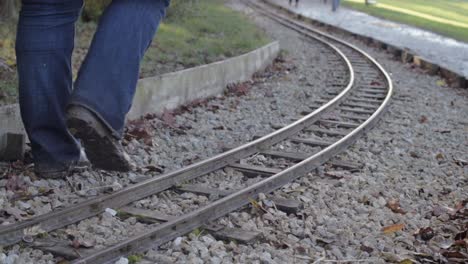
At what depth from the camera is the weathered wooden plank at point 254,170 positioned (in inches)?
231

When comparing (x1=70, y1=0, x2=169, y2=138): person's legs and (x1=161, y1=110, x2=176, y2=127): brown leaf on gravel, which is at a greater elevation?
(x1=70, y1=0, x2=169, y2=138): person's legs

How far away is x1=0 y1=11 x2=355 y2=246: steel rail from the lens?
154 inches

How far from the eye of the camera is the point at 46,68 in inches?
179

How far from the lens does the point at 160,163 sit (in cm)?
606

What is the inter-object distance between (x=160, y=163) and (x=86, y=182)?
110cm

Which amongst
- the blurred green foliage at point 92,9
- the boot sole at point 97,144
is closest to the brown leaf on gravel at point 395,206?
the boot sole at point 97,144

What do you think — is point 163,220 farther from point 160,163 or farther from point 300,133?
point 300,133

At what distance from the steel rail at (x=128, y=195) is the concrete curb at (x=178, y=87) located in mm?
1393

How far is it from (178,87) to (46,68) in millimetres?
4368

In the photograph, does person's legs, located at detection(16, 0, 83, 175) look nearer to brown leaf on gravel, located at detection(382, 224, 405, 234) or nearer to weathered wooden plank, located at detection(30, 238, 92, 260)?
weathered wooden plank, located at detection(30, 238, 92, 260)

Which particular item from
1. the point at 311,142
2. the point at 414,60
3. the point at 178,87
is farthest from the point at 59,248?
the point at 414,60

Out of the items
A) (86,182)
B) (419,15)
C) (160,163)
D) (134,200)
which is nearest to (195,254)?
(134,200)

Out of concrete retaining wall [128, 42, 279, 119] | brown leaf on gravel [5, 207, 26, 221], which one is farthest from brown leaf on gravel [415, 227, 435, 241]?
concrete retaining wall [128, 42, 279, 119]

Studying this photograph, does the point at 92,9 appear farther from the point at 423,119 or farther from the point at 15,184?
the point at 15,184
